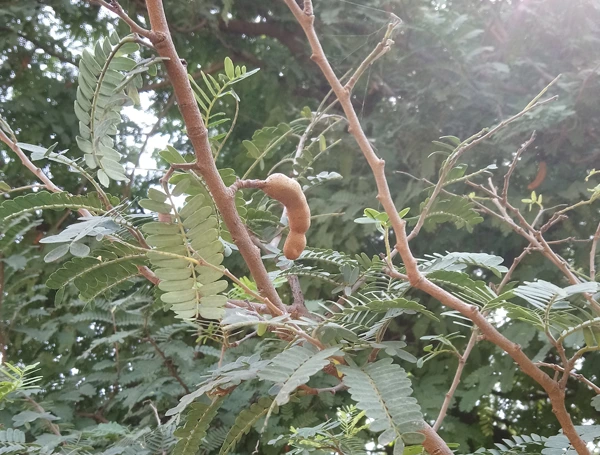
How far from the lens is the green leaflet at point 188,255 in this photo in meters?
0.31

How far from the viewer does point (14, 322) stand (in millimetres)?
919

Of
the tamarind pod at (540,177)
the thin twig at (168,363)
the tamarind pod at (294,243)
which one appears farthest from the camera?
the tamarind pod at (540,177)

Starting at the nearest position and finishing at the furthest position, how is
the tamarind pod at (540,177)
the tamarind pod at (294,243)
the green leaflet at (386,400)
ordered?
the green leaflet at (386,400)
the tamarind pod at (294,243)
the tamarind pod at (540,177)

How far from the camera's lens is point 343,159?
3.46 feet

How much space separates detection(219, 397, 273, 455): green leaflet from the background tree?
32 centimetres

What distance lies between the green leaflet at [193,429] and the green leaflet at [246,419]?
0.02m

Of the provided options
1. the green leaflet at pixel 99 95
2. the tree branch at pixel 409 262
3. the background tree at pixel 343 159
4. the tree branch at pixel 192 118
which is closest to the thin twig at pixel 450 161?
the tree branch at pixel 409 262

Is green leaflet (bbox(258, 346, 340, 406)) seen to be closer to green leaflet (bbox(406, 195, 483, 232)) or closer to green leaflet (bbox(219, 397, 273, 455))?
green leaflet (bbox(219, 397, 273, 455))

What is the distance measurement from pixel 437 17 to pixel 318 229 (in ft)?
1.58

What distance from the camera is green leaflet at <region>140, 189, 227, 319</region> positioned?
0.31 meters

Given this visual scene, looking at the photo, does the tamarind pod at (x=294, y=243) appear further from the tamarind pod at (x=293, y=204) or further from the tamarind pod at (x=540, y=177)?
the tamarind pod at (x=540, y=177)

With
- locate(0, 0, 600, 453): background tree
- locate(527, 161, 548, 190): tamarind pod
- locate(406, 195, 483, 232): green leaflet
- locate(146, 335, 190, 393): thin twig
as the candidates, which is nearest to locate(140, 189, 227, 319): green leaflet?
locate(406, 195, 483, 232): green leaflet

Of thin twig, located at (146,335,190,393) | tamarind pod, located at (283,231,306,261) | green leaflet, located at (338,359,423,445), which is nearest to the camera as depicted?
green leaflet, located at (338,359,423,445)

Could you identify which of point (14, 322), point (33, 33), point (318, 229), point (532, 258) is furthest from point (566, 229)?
point (33, 33)
